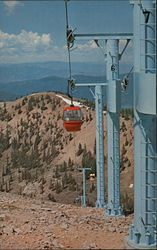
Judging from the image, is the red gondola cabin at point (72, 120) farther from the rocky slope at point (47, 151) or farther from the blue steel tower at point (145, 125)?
the rocky slope at point (47, 151)

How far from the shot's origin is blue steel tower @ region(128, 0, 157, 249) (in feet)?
17.1

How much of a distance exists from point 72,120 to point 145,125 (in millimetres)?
2911

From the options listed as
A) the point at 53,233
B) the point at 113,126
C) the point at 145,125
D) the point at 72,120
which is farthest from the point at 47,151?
the point at 145,125

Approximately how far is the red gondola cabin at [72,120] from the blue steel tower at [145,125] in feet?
8.91

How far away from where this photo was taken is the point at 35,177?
739 inches

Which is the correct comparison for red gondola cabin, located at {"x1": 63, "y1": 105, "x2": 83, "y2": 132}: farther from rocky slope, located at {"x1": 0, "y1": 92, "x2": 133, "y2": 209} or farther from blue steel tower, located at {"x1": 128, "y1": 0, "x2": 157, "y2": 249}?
rocky slope, located at {"x1": 0, "y1": 92, "x2": 133, "y2": 209}

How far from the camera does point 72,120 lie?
8.16m

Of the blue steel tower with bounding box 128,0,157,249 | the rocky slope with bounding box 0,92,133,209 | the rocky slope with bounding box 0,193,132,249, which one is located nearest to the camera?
the blue steel tower with bounding box 128,0,157,249

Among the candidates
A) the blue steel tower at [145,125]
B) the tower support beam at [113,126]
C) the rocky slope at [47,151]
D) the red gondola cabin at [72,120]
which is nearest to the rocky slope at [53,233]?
the blue steel tower at [145,125]

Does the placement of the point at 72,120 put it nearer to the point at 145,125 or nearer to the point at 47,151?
the point at 145,125

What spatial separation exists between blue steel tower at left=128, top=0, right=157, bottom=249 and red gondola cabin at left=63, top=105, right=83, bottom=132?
272cm

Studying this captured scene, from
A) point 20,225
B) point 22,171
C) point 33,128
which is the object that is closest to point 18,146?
point 33,128

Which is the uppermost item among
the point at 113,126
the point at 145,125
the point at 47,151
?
the point at 145,125

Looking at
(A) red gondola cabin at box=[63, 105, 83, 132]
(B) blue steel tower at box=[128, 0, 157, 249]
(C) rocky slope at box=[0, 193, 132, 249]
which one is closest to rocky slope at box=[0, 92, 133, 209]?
(A) red gondola cabin at box=[63, 105, 83, 132]
